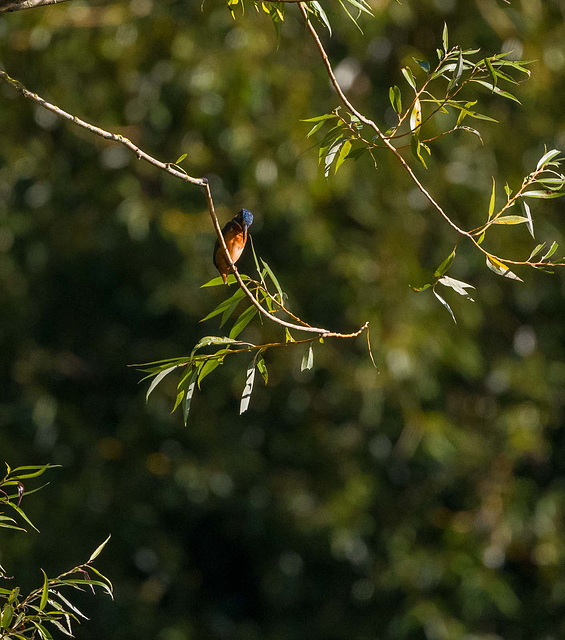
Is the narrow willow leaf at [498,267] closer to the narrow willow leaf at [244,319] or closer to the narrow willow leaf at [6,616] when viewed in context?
the narrow willow leaf at [244,319]

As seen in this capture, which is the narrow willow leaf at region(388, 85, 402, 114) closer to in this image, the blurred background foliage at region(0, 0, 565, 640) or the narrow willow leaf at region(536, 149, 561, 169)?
the narrow willow leaf at region(536, 149, 561, 169)

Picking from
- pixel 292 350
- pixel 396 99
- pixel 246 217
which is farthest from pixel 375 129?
pixel 292 350

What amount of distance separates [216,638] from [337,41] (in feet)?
Answer: 8.56

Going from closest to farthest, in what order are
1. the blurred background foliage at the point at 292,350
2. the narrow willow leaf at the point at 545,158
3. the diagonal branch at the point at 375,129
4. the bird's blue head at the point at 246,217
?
1. the diagonal branch at the point at 375,129
2. the narrow willow leaf at the point at 545,158
3. the bird's blue head at the point at 246,217
4. the blurred background foliage at the point at 292,350

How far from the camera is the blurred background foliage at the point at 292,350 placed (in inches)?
148

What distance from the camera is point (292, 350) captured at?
385 cm

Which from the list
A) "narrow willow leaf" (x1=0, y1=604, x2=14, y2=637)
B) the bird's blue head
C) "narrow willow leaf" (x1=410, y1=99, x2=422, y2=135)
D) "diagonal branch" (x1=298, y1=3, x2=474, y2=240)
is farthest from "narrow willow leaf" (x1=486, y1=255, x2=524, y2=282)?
"narrow willow leaf" (x1=0, y1=604, x2=14, y2=637)

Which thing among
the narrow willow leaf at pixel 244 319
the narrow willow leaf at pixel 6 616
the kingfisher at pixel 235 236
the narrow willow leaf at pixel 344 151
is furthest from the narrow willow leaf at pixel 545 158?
the narrow willow leaf at pixel 6 616

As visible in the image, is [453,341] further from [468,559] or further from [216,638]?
[216,638]

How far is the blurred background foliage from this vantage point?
148 inches

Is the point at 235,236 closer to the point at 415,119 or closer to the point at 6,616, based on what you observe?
the point at 415,119

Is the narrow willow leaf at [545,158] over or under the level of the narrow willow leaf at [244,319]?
over

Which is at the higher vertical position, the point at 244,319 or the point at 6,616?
the point at 244,319

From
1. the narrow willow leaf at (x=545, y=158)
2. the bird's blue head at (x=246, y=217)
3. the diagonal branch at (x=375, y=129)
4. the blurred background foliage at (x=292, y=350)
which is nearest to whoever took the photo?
the diagonal branch at (x=375, y=129)
